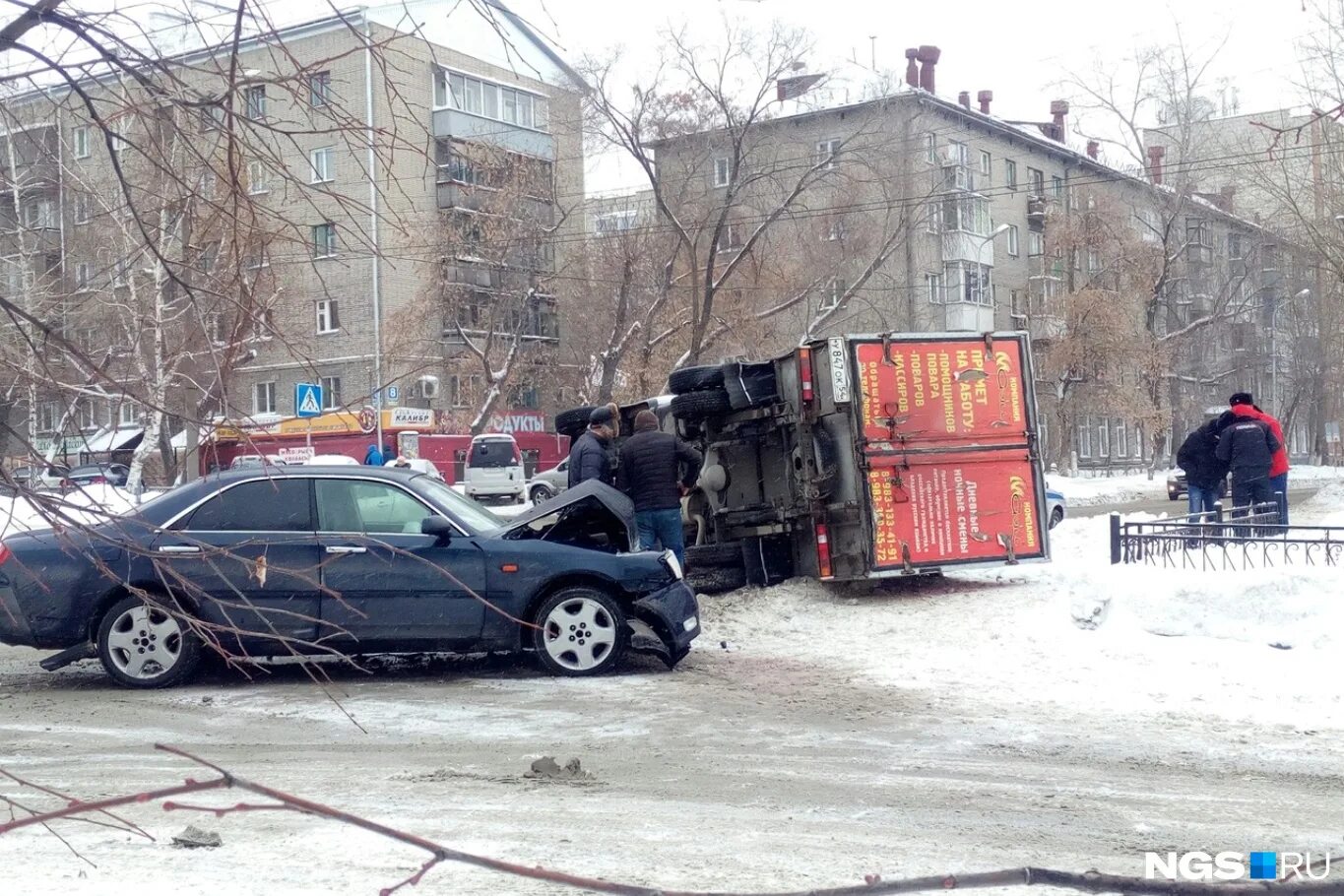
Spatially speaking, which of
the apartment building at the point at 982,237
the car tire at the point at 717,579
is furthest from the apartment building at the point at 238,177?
the apartment building at the point at 982,237

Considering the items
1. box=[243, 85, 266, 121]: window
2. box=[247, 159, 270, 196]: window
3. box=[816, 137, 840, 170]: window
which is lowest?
box=[247, 159, 270, 196]: window

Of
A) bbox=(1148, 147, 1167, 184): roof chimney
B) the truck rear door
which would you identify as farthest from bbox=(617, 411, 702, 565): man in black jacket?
bbox=(1148, 147, 1167, 184): roof chimney

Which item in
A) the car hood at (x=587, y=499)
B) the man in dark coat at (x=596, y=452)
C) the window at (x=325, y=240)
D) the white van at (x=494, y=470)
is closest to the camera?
the window at (x=325, y=240)

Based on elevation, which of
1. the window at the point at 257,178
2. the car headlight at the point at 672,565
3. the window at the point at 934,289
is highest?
the window at the point at 934,289

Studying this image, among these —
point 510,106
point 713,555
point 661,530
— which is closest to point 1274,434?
point 713,555

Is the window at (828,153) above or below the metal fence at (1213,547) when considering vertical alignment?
above

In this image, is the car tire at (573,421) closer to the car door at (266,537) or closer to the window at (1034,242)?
the car door at (266,537)

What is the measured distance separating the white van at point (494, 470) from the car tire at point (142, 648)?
96.3ft

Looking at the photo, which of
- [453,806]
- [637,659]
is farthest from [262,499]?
[453,806]

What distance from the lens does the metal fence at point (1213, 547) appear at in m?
11.0

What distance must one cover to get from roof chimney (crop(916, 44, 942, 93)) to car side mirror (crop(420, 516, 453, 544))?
4572 cm

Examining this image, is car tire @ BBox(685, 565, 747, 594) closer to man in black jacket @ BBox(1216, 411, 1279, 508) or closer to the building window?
man in black jacket @ BBox(1216, 411, 1279, 508)

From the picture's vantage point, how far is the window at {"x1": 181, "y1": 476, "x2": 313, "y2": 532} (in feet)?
30.3

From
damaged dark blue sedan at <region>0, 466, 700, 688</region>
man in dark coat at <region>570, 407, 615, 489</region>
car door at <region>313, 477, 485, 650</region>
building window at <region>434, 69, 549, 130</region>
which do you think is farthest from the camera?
building window at <region>434, 69, 549, 130</region>
